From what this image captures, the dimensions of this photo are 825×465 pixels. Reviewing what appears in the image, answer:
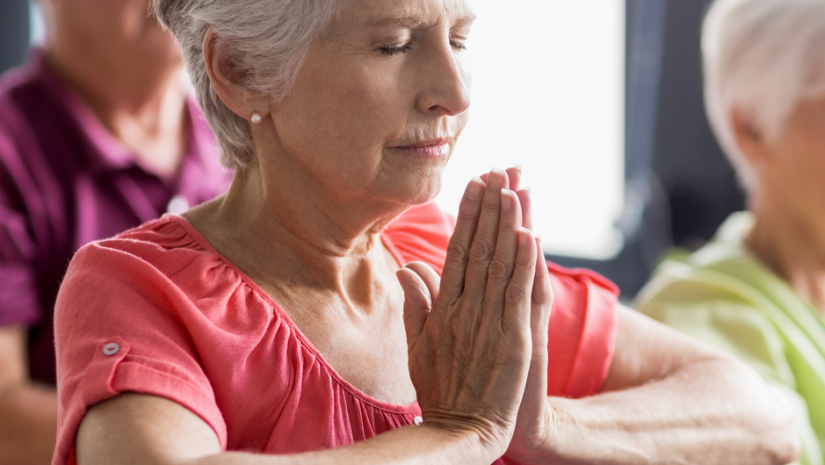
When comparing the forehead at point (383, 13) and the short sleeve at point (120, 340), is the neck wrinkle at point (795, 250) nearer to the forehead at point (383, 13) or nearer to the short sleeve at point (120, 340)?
the forehead at point (383, 13)

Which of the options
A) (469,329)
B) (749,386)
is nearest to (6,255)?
(469,329)

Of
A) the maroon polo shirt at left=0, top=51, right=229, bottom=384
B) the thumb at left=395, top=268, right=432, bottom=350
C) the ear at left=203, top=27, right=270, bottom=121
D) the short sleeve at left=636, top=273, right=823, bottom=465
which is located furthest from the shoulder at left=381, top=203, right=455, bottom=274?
the short sleeve at left=636, top=273, right=823, bottom=465

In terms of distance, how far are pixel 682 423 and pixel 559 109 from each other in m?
1.84

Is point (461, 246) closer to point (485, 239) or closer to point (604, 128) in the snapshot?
point (485, 239)

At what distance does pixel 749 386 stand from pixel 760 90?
2.64 ft

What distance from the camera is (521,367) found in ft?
3.25

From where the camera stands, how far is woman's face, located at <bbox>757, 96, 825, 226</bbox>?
1.78 metres

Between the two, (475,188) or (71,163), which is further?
(71,163)

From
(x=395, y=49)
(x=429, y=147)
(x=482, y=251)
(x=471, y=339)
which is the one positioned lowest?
(x=471, y=339)

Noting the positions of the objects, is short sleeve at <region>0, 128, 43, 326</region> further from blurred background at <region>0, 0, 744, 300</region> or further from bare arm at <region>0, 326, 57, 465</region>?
blurred background at <region>0, 0, 744, 300</region>

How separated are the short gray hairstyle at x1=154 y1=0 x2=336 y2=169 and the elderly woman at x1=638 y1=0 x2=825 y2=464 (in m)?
1.03

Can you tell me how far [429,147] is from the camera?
1.05 metres

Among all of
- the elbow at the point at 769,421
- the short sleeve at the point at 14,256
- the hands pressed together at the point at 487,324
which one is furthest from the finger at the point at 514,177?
the short sleeve at the point at 14,256

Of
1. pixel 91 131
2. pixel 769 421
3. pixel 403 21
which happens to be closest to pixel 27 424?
pixel 91 131
